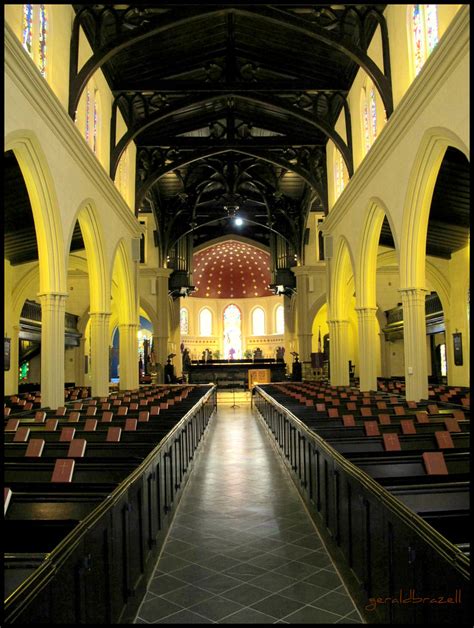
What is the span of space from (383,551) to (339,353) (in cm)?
1771

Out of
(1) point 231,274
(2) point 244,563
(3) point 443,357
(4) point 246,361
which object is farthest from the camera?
(1) point 231,274

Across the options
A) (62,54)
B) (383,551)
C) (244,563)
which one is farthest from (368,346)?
(383,551)

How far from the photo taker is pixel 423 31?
436 inches

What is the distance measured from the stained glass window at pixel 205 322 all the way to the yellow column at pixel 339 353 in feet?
73.9

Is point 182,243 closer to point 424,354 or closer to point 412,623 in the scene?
point 424,354

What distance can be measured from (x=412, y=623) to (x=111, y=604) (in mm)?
1757

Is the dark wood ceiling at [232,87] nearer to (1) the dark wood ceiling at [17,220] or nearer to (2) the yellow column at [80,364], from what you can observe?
(1) the dark wood ceiling at [17,220]

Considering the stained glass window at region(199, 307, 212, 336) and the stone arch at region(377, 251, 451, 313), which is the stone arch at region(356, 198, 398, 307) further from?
the stained glass window at region(199, 307, 212, 336)

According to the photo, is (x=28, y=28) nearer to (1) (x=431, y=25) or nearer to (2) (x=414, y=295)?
(1) (x=431, y=25)

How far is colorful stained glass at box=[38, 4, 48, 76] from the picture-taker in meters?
10.9

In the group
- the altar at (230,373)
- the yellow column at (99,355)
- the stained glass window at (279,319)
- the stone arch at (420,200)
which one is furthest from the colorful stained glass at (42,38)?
the stained glass window at (279,319)

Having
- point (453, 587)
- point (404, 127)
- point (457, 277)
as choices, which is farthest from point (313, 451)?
point (457, 277)

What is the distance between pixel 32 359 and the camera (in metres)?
24.2

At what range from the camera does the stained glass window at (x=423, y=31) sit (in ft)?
34.5
